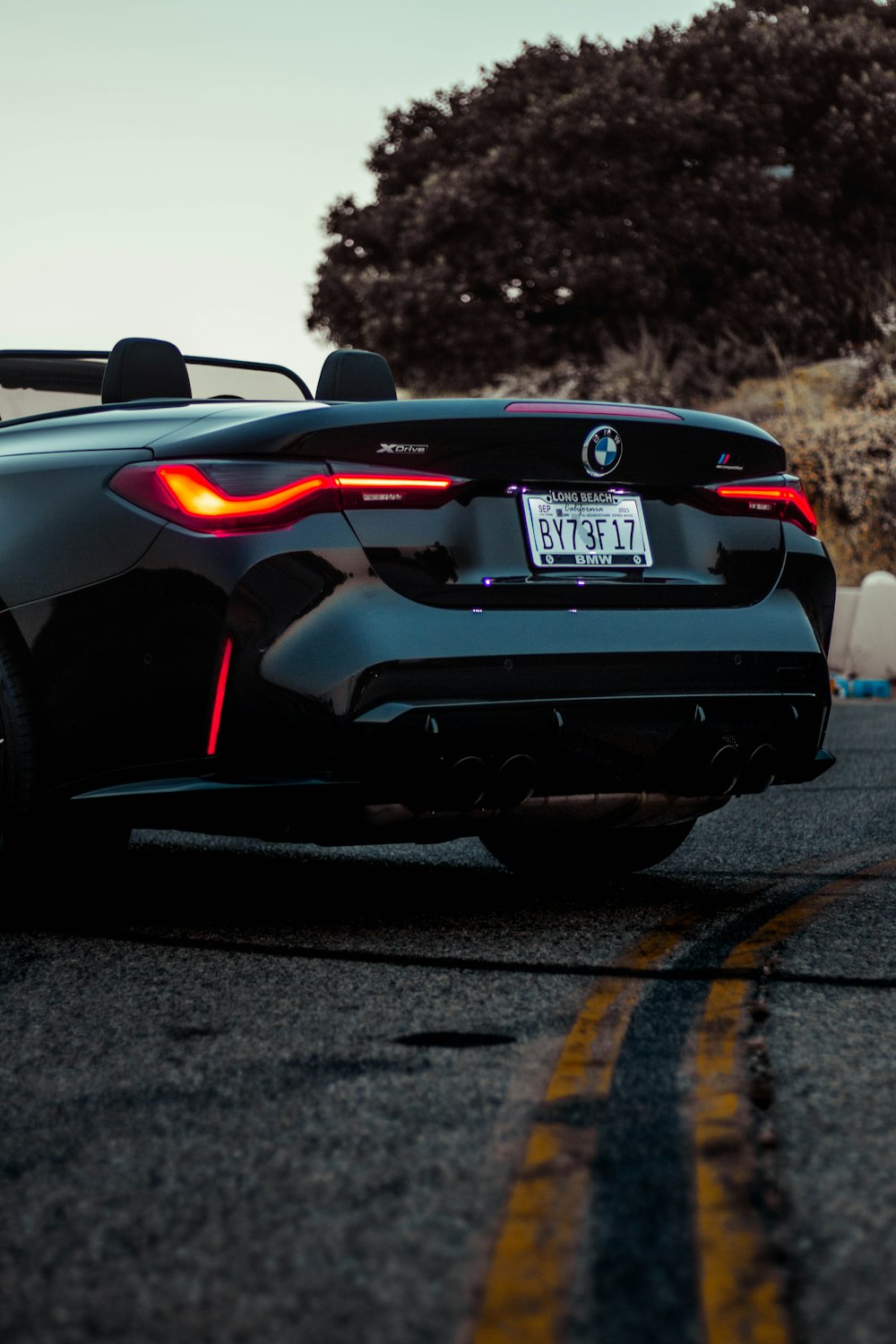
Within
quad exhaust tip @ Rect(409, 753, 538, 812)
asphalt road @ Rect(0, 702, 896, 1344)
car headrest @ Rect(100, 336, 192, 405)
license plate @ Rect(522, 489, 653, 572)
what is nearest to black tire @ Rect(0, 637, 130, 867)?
asphalt road @ Rect(0, 702, 896, 1344)

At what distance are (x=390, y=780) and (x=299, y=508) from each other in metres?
0.71

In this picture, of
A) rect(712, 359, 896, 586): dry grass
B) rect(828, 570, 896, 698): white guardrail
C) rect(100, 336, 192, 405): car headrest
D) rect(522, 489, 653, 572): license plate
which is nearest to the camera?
rect(522, 489, 653, 572): license plate

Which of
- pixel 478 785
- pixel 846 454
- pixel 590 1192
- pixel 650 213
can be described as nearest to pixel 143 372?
pixel 478 785

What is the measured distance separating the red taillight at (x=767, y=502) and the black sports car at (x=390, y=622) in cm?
1

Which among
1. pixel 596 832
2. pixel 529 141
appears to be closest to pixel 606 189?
pixel 529 141

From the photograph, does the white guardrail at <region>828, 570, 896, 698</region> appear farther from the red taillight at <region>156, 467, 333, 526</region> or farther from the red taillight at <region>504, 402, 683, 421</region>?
the red taillight at <region>156, 467, 333, 526</region>

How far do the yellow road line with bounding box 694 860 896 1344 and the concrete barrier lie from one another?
11.7 m

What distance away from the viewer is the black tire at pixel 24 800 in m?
4.62

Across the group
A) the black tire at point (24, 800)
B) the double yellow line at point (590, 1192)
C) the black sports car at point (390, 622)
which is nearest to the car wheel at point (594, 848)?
the black sports car at point (390, 622)

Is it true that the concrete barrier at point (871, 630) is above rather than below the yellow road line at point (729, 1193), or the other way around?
below

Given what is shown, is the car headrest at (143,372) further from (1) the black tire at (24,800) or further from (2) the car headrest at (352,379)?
(1) the black tire at (24,800)

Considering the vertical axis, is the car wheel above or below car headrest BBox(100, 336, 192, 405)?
below

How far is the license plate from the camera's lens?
15.1 ft

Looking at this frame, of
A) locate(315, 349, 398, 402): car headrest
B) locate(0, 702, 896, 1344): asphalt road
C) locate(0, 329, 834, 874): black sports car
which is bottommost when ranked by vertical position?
locate(0, 702, 896, 1344): asphalt road
